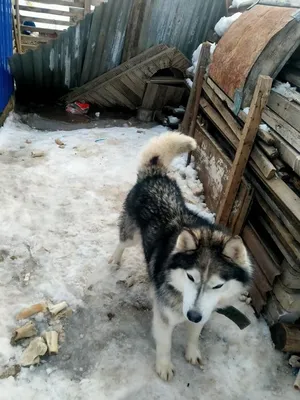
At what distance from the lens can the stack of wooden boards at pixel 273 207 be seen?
321 cm

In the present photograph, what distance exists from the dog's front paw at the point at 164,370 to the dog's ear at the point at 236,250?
3.94 ft

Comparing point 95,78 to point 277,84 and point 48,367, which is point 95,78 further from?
point 48,367

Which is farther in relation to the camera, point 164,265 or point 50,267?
point 50,267

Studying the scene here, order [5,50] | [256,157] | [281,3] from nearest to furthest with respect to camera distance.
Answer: [256,157] < [281,3] < [5,50]

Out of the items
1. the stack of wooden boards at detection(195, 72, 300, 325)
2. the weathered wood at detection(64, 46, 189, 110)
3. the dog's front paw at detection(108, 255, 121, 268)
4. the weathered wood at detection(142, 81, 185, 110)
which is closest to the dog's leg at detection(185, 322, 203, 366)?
the stack of wooden boards at detection(195, 72, 300, 325)

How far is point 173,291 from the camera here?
2652 millimetres

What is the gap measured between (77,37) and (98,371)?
7.09 metres

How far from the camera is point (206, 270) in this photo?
2297 mm

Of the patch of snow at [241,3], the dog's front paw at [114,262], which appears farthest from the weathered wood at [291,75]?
the dog's front paw at [114,262]

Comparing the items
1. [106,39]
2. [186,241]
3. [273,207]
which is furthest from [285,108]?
[106,39]

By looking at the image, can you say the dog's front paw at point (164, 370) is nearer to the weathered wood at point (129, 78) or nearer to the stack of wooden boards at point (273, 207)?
the stack of wooden boards at point (273, 207)

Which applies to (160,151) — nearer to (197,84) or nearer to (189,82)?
(197,84)

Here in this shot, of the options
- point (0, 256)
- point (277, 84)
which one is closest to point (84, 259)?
point (0, 256)

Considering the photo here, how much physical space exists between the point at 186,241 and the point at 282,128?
194 cm
